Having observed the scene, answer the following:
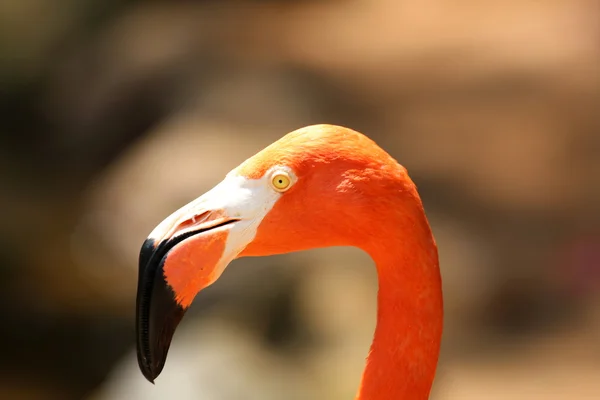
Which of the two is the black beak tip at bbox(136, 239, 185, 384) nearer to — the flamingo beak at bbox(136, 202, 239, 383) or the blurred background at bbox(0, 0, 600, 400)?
the flamingo beak at bbox(136, 202, 239, 383)

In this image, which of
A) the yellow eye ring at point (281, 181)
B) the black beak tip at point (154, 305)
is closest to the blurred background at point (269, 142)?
the black beak tip at point (154, 305)

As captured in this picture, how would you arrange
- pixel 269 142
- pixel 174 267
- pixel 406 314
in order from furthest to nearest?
pixel 269 142, pixel 406 314, pixel 174 267

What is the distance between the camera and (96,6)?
25.4 feet

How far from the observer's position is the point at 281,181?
2.00 meters

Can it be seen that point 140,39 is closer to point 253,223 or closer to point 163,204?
point 163,204

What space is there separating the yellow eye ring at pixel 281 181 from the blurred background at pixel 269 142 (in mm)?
2311

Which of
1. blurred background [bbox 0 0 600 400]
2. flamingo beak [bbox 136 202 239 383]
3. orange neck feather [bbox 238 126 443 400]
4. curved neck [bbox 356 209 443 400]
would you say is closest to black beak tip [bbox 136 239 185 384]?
flamingo beak [bbox 136 202 239 383]

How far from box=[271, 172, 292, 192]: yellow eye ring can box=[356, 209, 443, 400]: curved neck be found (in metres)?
0.28

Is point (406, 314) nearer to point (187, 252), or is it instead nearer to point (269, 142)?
point (187, 252)

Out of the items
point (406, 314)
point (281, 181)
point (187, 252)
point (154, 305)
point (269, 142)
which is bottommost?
point (269, 142)

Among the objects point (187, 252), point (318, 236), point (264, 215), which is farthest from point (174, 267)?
point (318, 236)

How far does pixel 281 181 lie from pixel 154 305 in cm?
44

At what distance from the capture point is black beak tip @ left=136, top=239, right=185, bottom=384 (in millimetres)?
1936

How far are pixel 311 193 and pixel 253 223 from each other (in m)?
0.16
